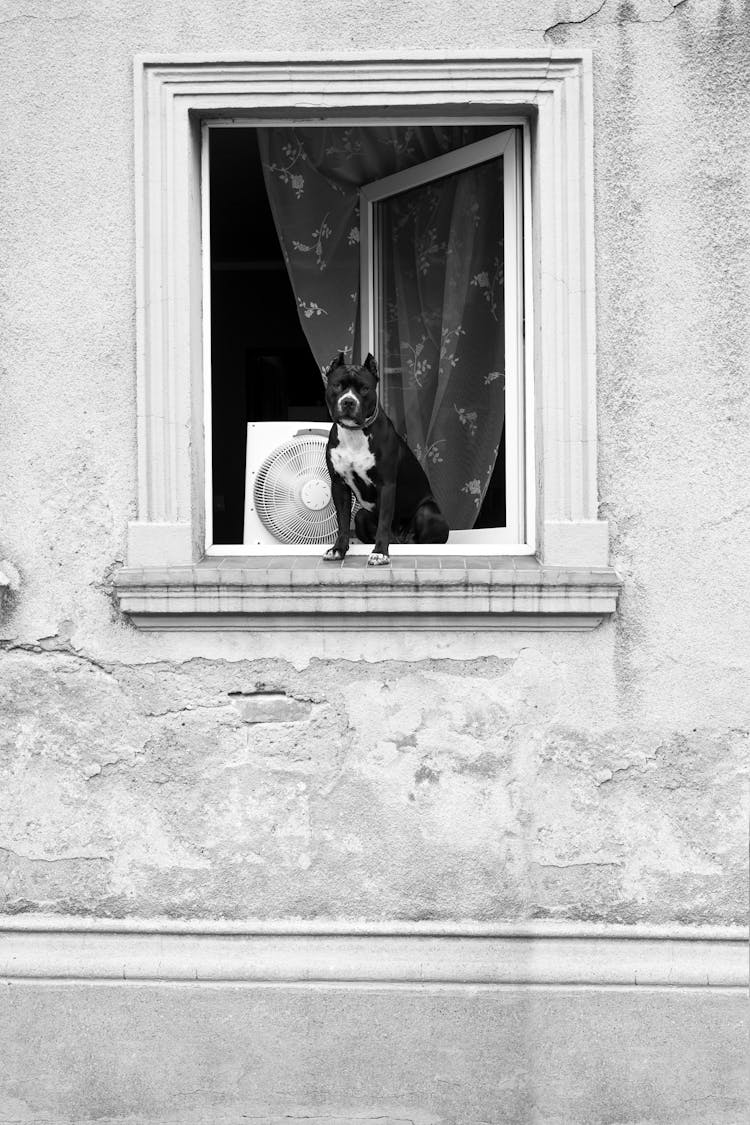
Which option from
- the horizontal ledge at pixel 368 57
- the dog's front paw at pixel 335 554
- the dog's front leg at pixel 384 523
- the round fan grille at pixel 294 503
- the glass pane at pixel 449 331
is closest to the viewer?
the horizontal ledge at pixel 368 57

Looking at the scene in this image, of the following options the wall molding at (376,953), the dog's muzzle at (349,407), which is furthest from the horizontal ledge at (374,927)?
the dog's muzzle at (349,407)

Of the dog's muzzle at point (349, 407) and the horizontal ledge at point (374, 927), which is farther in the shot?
the dog's muzzle at point (349, 407)

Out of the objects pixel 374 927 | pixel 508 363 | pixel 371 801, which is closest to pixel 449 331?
pixel 508 363

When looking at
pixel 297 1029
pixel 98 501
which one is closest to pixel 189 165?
pixel 98 501

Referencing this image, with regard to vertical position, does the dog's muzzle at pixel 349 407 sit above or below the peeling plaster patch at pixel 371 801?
above

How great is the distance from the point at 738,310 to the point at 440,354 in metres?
1.30

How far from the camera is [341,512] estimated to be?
4.07 m

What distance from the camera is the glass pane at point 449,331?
14.4ft

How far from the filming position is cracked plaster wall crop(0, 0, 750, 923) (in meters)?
3.75

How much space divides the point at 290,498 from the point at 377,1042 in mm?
1948

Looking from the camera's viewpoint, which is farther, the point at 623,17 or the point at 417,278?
the point at 417,278

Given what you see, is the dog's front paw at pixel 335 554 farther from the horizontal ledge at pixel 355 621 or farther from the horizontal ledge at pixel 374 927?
the horizontal ledge at pixel 374 927

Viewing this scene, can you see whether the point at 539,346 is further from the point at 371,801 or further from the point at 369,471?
the point at 371,801

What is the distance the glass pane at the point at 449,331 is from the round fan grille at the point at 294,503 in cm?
57
